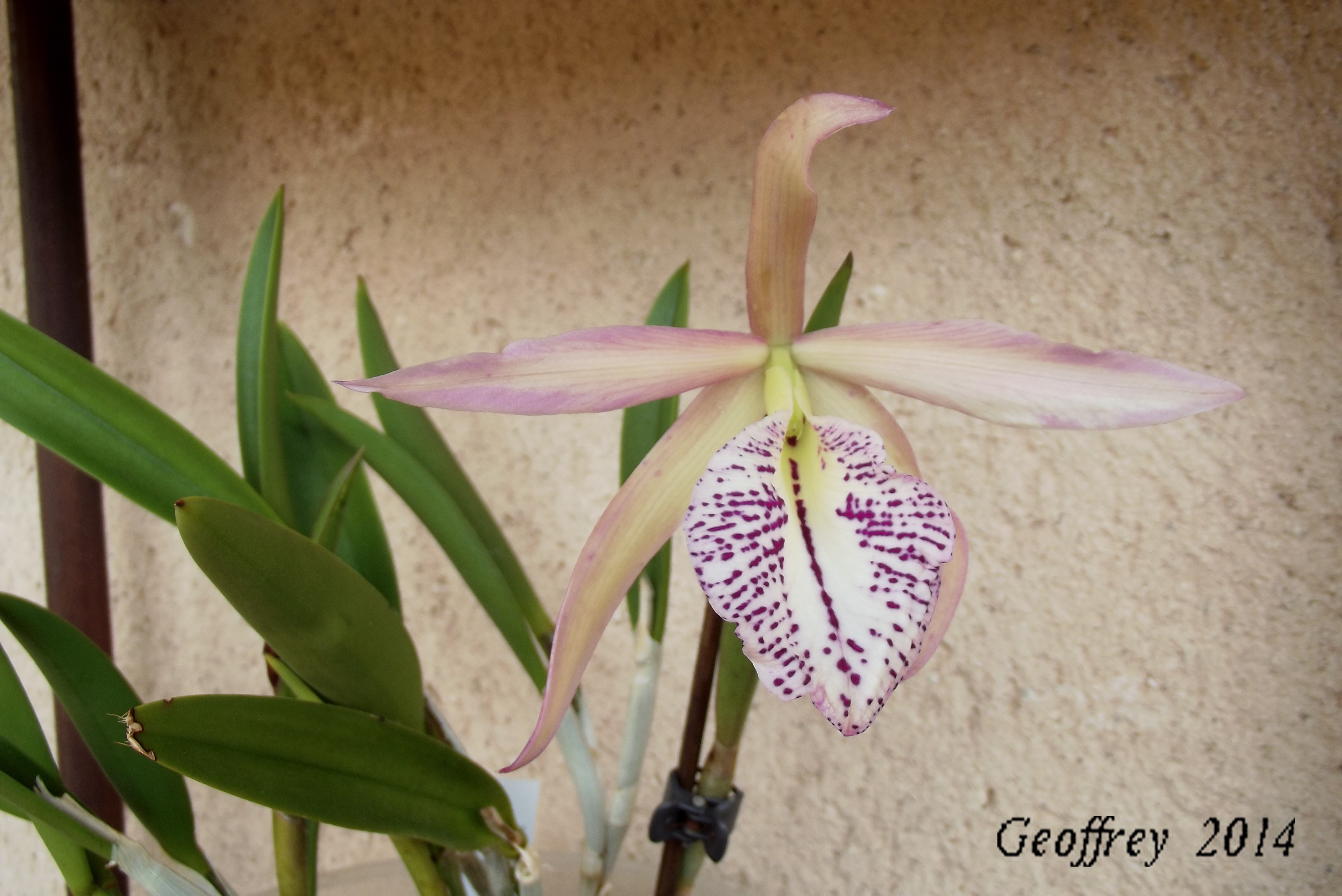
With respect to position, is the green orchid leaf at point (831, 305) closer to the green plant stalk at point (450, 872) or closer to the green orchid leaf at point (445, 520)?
the green orchid leaf at point (445, 520)

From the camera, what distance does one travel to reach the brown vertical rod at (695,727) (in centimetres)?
44

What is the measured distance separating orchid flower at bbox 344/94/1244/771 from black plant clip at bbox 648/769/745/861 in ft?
0.51

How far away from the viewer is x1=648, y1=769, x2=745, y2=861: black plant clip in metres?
0.48

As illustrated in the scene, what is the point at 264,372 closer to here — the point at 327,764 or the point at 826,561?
the point at 327,764

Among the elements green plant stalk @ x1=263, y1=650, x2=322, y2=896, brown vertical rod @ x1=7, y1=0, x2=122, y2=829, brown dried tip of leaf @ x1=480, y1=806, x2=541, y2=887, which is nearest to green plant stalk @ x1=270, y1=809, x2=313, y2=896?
green plant stalk @ x1=263, y1=650, x2=322, y2=896

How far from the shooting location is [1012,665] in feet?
2.26

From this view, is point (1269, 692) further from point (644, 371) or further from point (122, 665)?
point (122, 665)

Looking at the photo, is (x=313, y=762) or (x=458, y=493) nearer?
(x=313, y=762)

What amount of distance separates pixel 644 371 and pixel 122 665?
876 mm

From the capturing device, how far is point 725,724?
0.47 m

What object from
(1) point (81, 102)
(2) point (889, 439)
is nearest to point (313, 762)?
(2) point (889, 439)

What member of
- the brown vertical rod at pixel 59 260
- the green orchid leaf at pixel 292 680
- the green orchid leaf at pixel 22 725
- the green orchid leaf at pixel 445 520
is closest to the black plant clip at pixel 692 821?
the green orchid leaf at pixel 445 520

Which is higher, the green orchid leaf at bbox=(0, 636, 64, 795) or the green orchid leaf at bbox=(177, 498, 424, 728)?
the green orchid leaf at bbox=(177, 498, 424, 728)

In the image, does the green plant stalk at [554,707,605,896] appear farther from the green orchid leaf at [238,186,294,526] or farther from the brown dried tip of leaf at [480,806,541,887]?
the green orchid leaf at [238,186,294,526]
